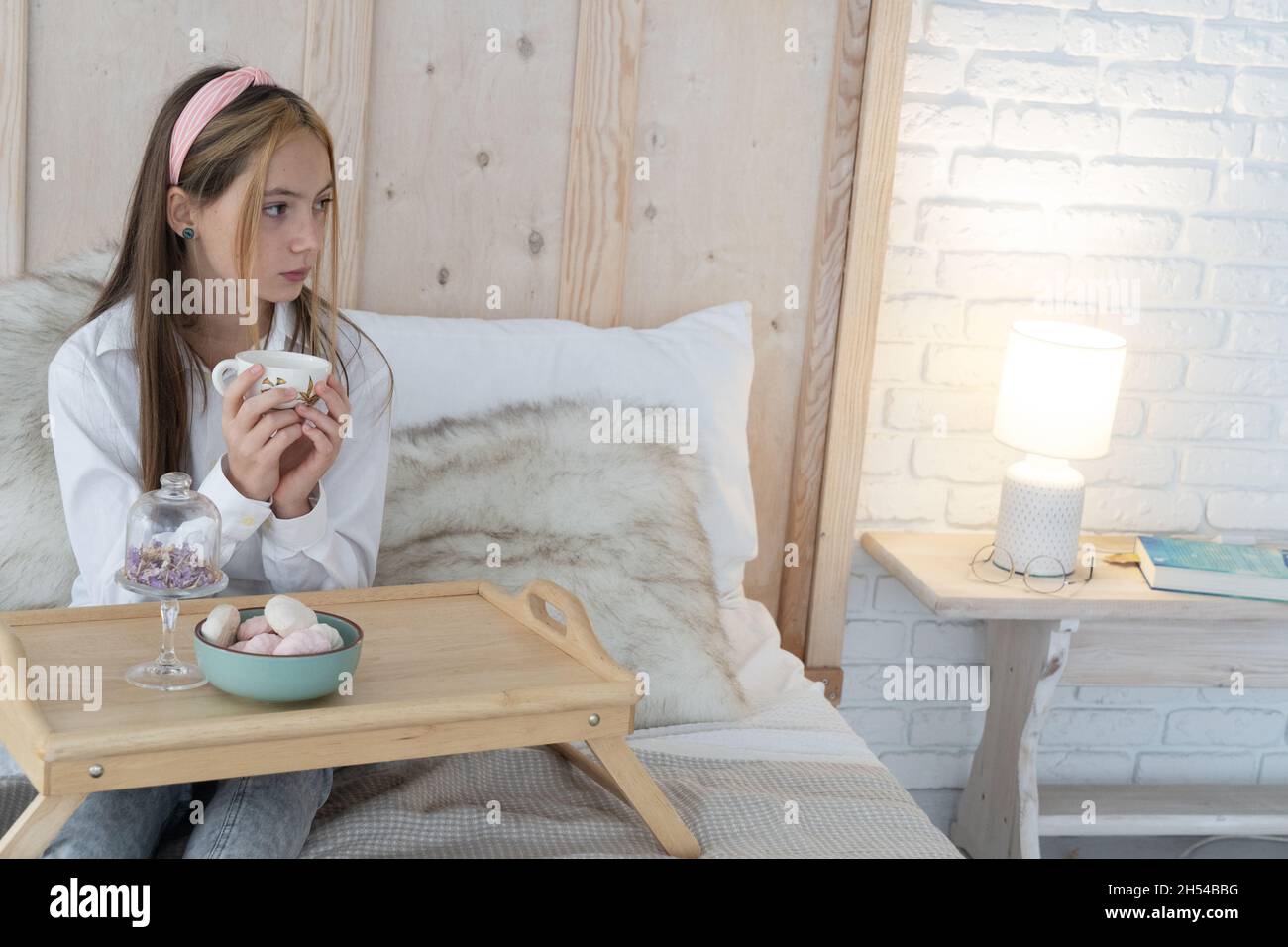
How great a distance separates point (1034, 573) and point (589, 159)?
874 mm

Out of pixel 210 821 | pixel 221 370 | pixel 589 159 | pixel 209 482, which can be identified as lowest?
pixel 210 821

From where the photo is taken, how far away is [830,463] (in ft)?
6.52

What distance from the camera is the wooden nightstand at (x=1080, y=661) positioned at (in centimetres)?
185

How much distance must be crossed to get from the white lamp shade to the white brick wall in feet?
0.63

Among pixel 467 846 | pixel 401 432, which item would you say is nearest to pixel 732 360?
pixel 401 432

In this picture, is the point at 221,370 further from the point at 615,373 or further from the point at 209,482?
the point at 615,373

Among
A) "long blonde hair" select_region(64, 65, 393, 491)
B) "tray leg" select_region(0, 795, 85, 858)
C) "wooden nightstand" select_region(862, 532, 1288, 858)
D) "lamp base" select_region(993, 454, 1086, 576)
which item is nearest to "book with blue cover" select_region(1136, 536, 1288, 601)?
"wooden nightstand" select_region(862, 532, 1288, 858)

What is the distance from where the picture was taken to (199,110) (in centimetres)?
134

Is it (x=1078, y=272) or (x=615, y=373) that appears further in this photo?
(x=1078, y=272)

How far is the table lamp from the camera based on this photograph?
5.96 ft

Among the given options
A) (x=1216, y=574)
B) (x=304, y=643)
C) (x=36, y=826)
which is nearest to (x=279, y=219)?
(x=304, y=643)

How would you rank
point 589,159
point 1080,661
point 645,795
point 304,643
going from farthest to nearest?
point 1080,661 → point 589,159 → point 645,795 → point 304,643

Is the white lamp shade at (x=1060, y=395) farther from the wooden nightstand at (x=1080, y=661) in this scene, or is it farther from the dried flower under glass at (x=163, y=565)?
the dried flower under glass at (x=163, y=565)

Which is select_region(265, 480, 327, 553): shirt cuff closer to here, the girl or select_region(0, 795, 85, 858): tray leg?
the girl
